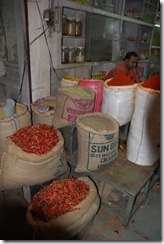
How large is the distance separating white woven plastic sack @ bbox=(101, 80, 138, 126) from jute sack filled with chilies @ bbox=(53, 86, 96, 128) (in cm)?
19

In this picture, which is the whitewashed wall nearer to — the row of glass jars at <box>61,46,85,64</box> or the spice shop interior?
the spice shop interior

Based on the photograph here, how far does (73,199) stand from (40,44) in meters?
2.32

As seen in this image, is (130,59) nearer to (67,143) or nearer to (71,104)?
(71,104)

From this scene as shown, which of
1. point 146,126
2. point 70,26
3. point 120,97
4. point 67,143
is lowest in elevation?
point 67,143

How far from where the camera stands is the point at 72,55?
10.9 ft

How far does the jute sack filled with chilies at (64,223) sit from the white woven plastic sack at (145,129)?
78 cm

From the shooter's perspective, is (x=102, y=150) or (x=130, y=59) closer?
(x=102, y=150)

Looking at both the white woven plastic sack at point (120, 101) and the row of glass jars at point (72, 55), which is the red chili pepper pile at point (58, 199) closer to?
the white woven plastic sack at point (120, 101)

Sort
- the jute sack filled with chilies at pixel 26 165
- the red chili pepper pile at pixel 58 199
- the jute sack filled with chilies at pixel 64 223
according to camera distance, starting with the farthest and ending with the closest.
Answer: the jute sack filled with chilies at pixel 26 165 < the red chili pepper pile at pixel 58 199 < the jute sack filled with chilies at pixel 64 223

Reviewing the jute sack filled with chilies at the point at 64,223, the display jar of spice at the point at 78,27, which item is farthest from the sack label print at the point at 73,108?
the display jar of spice at the point at 78,27

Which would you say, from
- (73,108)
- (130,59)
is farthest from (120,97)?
(130,59)

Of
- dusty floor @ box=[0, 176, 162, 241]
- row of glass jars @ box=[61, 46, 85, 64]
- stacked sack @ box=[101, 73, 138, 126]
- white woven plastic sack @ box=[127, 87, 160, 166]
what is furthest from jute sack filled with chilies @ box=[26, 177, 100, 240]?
row of glass jars @ box=[61, 46, 85, 64]

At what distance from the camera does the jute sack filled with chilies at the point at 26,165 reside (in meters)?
1.67

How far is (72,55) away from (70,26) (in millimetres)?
485
